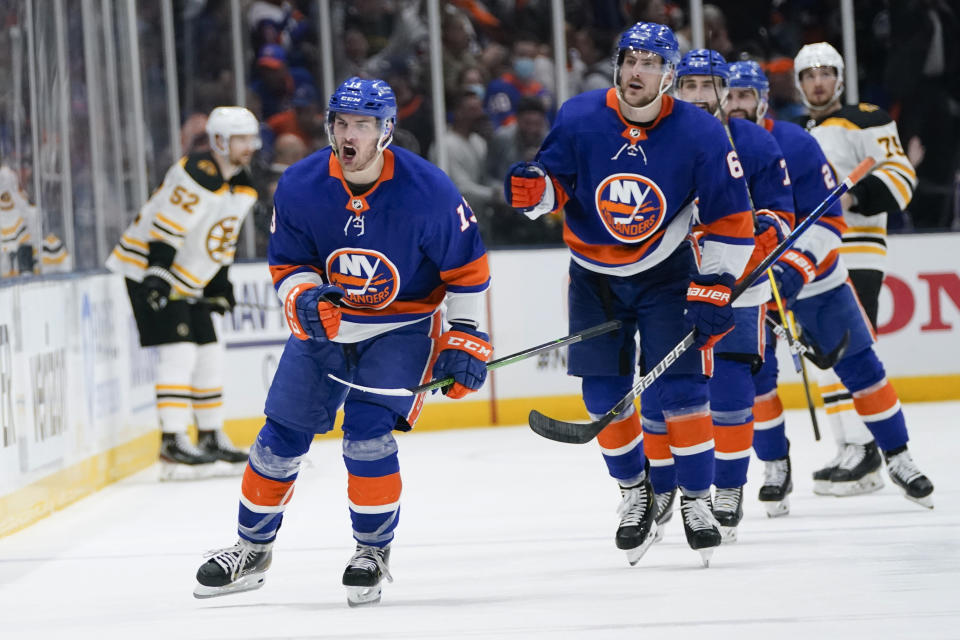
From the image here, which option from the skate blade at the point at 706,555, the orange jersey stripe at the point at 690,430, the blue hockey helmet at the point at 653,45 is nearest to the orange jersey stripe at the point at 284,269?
the blue hockey helmet at the point at 653,45

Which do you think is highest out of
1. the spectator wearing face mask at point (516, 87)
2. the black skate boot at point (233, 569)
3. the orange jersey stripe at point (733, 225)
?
the spectator wearing face mask at point (516, 87)

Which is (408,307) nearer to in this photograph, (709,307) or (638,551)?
(709,307)

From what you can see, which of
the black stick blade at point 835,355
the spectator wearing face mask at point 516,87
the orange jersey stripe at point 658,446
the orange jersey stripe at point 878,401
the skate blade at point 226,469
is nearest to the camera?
the orange jersey stripe at point 658,446

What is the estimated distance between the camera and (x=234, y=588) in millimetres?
3189

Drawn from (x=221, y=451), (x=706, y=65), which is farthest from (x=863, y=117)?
(x=221, y=451)

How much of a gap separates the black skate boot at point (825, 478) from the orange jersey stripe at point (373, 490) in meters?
1.95

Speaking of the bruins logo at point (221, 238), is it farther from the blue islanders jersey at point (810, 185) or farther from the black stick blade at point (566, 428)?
the black stick blade at point (566, 428)

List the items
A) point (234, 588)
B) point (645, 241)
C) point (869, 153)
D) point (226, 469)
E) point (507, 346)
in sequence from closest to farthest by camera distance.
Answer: point (234, 588) → point (645, 241) → point (869, 153) → point (226, 469) → point (507, 346)

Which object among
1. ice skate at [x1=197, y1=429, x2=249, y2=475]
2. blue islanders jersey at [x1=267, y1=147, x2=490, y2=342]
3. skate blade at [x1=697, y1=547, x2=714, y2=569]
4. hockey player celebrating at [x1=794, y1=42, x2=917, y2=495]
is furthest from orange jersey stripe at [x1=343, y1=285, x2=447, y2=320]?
ice skate at [x1=197, y1=429, x2=249, y2=475]

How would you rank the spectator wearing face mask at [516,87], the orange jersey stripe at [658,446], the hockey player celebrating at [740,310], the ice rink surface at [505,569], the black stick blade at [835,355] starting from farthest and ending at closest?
the spectator wearing face mask at [516,87] < the black stick blade at [835,355] < the hockey player celebrating at [740,310] < the orange jersey stripe at [658,446] < the ice rink surface at [505,569]

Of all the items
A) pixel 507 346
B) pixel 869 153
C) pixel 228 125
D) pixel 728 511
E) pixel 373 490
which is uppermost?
pixel 228 125

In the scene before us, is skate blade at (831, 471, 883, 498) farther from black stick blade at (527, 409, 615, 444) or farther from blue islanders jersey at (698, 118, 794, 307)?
black stick blade at (527, 409, 615, 444)

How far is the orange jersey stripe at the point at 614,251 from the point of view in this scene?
3303mm

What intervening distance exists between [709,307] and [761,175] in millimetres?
677
